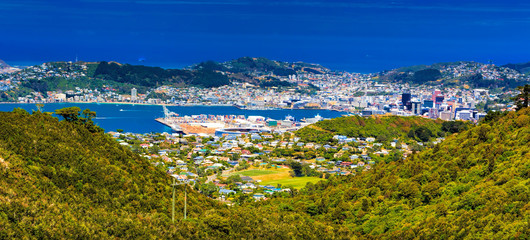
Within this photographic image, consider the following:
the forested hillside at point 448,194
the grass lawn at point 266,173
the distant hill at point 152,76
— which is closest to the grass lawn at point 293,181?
the grass lawn at point 266,173

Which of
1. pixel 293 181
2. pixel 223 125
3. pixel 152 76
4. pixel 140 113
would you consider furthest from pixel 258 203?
pixel 152 76

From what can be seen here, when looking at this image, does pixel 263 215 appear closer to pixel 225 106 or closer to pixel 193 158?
pixel 193 158

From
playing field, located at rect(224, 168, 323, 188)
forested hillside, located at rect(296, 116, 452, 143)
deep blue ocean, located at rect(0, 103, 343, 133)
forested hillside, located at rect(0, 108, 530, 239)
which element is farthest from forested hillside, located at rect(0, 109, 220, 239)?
deep blue ocean, located at rect(0, 103, 343, 133)

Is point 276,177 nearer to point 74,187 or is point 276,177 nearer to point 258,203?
point 258,203

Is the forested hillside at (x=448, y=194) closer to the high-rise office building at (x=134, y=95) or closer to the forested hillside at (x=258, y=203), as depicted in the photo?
the forested hillside at (x=258, y=203)

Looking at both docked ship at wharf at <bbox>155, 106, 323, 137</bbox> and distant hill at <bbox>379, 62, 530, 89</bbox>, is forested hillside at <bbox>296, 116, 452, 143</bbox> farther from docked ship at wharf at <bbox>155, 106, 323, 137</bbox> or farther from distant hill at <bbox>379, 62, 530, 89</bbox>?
distant hill at <bbox>379, 62, 530, 89</bbox>
